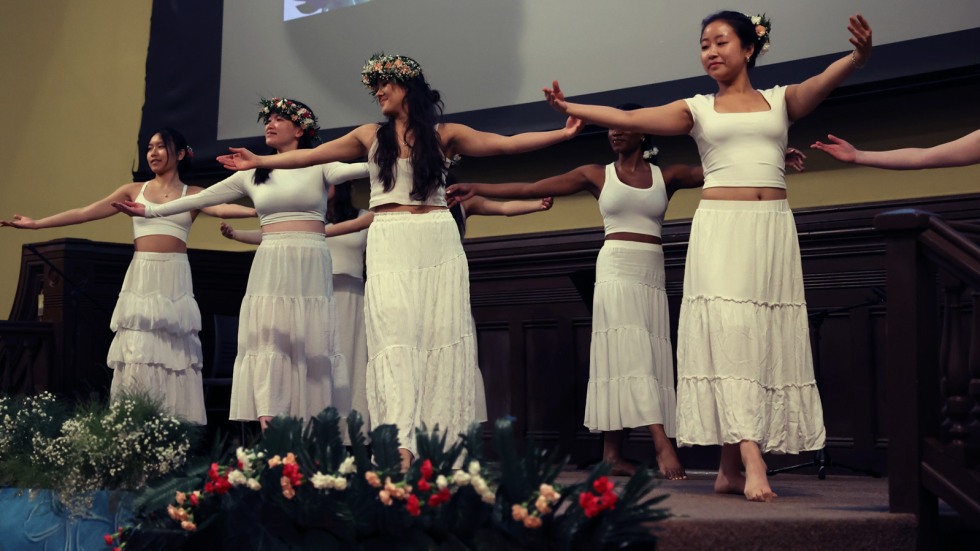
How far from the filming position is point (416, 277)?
475 cm

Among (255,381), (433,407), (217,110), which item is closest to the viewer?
(433,407)

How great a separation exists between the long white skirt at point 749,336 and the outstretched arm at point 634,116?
33 centimetres

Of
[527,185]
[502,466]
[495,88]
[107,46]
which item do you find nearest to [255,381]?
[527,185]

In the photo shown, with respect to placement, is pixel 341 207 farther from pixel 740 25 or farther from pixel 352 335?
pixel 740 25

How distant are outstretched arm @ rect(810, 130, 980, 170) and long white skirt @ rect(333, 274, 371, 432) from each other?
299 cm

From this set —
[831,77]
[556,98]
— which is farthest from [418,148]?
[831,77]

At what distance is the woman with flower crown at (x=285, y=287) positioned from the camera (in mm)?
6184

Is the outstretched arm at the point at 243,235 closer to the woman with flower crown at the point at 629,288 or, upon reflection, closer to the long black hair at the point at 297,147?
the long black hair at the point at 297,147

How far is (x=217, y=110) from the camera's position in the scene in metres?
9.33

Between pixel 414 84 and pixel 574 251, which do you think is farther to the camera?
pixel 574 251

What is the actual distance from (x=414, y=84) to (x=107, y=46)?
6.19 m

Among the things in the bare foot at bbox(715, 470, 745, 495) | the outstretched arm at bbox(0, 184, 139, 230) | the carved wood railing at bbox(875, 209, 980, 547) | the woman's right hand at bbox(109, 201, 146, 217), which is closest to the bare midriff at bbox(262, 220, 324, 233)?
the woman's right hand at bbox(109, 201, 146, 217)

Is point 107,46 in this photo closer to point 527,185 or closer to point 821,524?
point 527,185

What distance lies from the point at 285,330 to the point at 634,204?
74.8 inches
